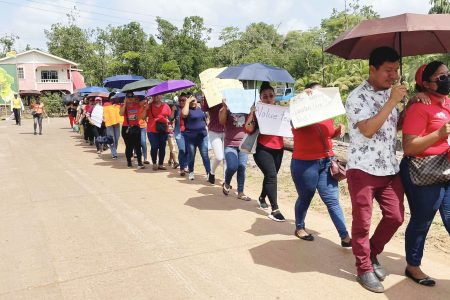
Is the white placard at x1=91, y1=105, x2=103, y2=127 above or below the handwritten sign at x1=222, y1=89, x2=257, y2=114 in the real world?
below

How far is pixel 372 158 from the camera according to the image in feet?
10.8

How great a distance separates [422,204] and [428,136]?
0.55 meters

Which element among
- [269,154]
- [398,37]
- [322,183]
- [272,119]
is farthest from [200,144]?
[398,37]

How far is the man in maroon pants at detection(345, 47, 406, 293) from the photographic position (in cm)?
323

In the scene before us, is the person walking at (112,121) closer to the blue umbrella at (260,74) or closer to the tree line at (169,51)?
the blue umbrella at (260,74)

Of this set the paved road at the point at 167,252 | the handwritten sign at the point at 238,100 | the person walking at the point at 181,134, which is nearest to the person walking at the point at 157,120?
the person walking at the point at 181,134

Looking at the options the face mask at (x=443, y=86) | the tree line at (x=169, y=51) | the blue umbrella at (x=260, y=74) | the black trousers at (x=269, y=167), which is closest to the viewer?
the face mask at (x=443, y=86)

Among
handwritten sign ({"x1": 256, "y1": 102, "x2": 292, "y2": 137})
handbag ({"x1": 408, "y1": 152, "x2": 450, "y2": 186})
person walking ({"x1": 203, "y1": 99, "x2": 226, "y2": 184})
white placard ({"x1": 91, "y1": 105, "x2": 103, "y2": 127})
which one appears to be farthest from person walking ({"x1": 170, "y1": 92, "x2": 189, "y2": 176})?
handbag ({"x1": 408, "y1": 152, "x2": 450, "y2": 186})

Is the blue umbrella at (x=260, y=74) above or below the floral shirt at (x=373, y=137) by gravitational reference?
above

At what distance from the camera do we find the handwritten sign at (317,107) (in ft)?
12.8

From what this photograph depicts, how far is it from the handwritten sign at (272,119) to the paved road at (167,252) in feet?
3.67

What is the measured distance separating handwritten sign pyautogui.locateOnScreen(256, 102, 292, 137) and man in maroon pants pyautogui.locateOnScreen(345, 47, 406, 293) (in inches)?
73.1

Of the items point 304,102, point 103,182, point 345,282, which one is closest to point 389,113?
point 304,102

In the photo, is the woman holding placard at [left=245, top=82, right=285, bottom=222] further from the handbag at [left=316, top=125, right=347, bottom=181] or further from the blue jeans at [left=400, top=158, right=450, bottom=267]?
the blue jeans at [left=400, top=158, right=450, bottom=267]
